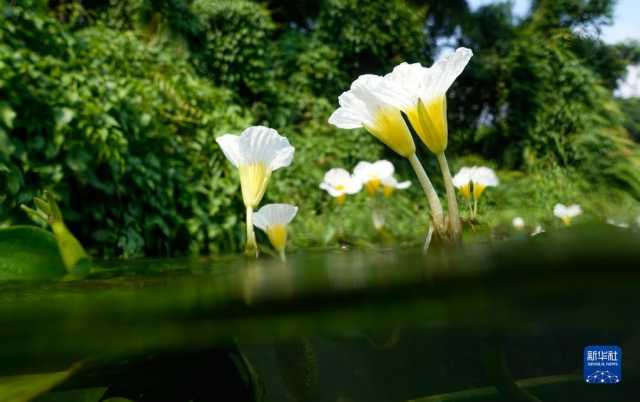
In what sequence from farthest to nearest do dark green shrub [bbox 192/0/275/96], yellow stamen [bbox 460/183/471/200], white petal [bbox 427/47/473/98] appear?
1. dark green shrub [bbox 192/0/275/96]
2. yellow stamen [bbox 460/183/471/200]
3. white petal [bbox 427/47/473/98]

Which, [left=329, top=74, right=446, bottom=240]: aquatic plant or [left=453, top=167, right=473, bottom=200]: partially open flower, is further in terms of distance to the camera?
[left=453, top=167, right=473, bottom=200]: partially open flower

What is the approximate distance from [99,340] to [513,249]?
455 mm

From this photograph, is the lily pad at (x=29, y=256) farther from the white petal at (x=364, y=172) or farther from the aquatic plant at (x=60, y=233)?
the white petal at (x=364, y=172)

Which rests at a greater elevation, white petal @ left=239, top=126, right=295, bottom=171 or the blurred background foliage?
the blurred background foliage

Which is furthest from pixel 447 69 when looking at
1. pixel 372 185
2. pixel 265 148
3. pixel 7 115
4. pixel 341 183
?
pixel 7 115

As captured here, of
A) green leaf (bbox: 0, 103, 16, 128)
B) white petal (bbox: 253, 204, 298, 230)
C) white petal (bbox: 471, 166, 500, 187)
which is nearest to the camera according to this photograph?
white petal (bbox: 253, 204, 298, 230)

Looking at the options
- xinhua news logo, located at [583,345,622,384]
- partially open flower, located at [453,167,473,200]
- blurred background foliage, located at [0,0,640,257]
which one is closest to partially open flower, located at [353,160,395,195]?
blurred background foliage, located at [0,0,640,257]

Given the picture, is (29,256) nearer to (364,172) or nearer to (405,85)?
(405,85)

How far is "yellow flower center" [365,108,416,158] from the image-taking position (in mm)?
773

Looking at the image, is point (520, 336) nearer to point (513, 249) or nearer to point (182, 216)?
point (513, 249)

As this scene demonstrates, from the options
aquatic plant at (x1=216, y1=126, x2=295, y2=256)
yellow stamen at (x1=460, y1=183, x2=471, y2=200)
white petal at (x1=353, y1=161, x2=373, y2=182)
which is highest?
white petal at (x1=353, y1=161, x2=373, y2=182)

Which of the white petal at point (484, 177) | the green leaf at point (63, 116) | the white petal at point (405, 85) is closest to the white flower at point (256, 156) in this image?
the white petal at point (405, 85)

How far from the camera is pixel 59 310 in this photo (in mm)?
600

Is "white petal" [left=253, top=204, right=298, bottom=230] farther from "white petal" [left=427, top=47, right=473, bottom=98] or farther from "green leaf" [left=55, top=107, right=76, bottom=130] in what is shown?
"green leaf" [left=55, top=107, right=76, bottom=130]
